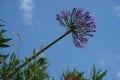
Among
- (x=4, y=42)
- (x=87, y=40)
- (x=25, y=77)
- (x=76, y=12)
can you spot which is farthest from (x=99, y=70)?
(x=25, y=77)

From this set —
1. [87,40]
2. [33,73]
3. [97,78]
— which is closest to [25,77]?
[33,73]

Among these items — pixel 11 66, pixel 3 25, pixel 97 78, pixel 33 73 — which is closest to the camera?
pixel 33 73

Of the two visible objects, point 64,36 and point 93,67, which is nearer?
point 93,67

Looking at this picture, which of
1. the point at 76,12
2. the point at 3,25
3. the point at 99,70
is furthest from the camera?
Result: the point at 76,12

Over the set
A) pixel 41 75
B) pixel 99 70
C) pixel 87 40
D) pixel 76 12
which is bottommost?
pixel 41 75

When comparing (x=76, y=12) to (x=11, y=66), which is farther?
(x=76, y=12)

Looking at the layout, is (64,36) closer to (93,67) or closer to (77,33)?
(77,33)

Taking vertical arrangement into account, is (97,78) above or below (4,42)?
below

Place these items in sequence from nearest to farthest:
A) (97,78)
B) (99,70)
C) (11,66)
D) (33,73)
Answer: (33,73) < (11,66) < (97,78) < (99,70)

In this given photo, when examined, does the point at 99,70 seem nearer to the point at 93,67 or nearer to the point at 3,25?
the point at 93,67
